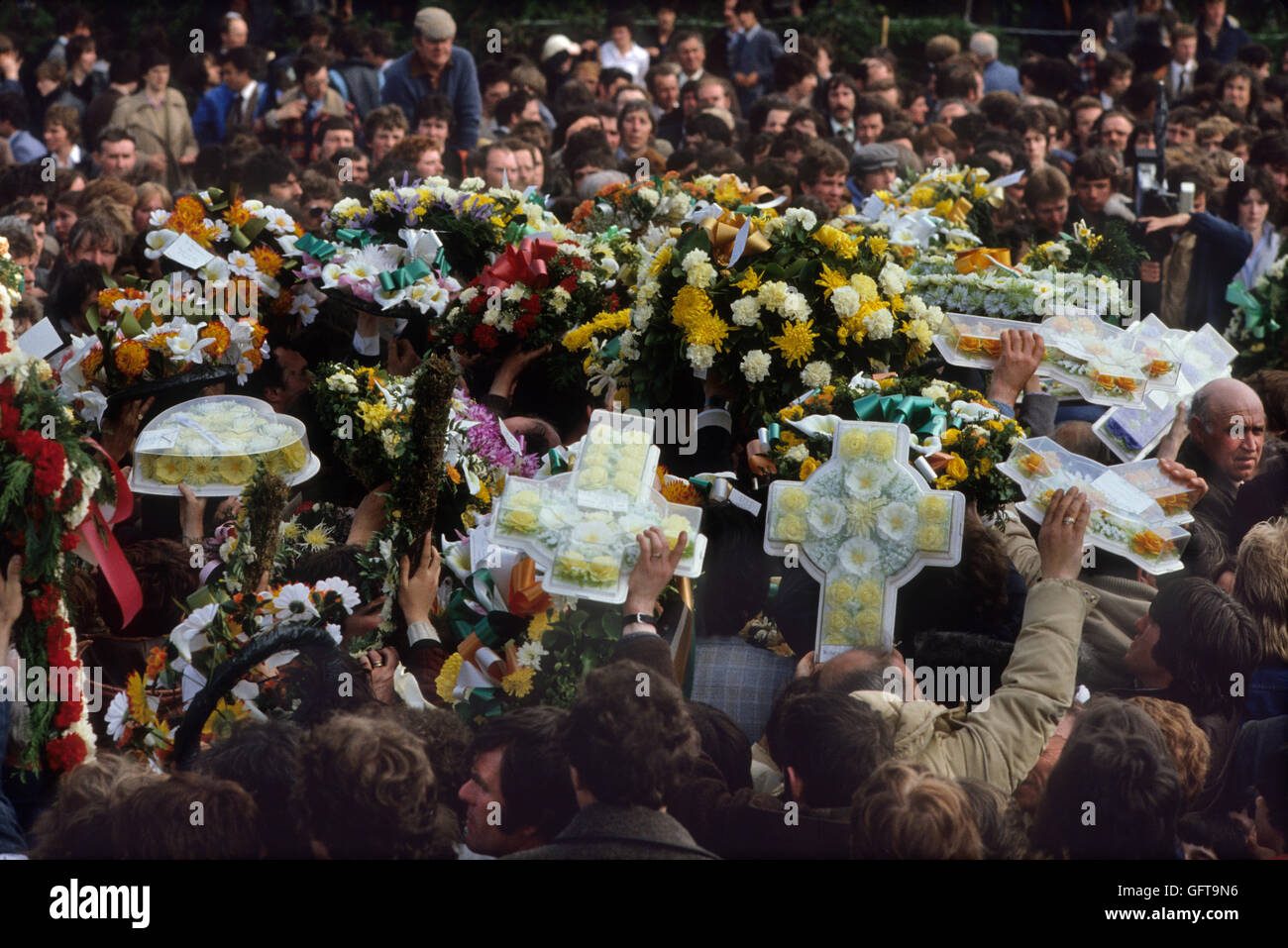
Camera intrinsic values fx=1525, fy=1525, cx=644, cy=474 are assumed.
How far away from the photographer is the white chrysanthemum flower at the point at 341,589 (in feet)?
14.2

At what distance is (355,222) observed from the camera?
21.4 feet

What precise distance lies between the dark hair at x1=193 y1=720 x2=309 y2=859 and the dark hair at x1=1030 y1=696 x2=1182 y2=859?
1804 millimetres

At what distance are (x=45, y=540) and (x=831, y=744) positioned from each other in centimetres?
205

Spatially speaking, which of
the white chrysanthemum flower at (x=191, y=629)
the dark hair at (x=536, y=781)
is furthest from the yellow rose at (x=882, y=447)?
the white chrysanthemum flower at (x=191, y=629)

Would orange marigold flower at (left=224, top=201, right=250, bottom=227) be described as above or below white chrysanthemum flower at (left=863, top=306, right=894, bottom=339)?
above

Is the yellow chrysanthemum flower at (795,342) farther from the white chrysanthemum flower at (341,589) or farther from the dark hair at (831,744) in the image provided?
the white chrysanthemum flower at (341,589)

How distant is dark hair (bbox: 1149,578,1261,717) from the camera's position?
4.18 m

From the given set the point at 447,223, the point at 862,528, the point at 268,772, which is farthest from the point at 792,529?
the point at 447,223

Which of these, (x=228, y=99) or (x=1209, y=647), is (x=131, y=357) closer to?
(x=1209, y=647)

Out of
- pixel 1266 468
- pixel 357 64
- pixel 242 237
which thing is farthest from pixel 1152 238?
pixel 357 64

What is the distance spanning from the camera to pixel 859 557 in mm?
4383

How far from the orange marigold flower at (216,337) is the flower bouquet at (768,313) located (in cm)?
156

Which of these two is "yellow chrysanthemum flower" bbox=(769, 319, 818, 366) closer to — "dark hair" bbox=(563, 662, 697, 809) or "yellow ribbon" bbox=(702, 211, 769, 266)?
"yellow ribbon" bbox=(702, 211, 769, 266)

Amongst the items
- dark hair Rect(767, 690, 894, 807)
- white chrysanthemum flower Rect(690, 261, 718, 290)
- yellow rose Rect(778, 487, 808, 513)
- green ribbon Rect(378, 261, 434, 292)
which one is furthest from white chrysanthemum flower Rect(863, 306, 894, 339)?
green ribbon Rect(378, 261, 434, 292)
